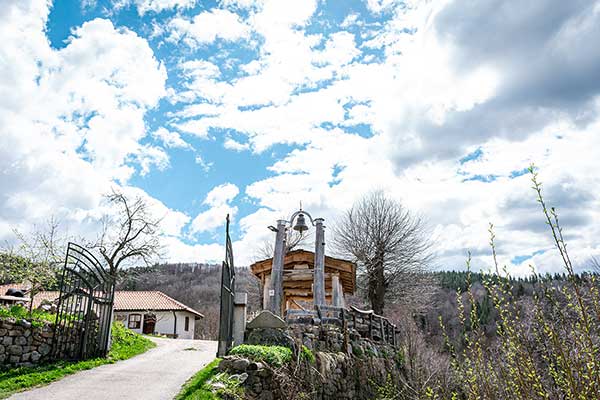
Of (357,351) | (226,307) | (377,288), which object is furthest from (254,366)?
(377,288)

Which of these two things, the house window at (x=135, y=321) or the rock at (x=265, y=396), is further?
the house window at (x=135, y=321)

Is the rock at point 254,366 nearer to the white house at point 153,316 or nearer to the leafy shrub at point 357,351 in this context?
the leafy shrub at point 357,351

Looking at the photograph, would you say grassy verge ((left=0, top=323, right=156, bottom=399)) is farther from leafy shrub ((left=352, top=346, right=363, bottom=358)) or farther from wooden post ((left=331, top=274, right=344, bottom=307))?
wooden post ((left=331, top=274, right=344, bottom=307))

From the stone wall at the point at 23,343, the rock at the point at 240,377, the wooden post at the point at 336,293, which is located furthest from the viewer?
the wooden post at the point at 336,293

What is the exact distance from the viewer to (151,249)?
1032 inches

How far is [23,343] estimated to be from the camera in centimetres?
923

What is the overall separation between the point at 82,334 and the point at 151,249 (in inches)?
634

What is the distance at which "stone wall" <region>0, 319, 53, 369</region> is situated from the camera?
896cm

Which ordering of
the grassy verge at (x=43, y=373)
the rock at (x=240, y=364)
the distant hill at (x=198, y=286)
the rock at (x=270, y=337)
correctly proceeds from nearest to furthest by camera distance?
the grassy verge at (x=43, y=373), the rock at (x=240, y=364), the rock at (x=270, y=337), the distant hill at (x=198, y=286)

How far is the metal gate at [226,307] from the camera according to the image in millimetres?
9258

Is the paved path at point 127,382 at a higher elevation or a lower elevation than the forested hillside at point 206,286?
lower

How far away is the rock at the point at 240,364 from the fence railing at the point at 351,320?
3527 millimetres

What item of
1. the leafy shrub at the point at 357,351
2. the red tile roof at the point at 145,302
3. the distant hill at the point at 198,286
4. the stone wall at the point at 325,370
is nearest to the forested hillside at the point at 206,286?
the distant hill at the point at 198,286

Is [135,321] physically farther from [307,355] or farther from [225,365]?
[225,365]
